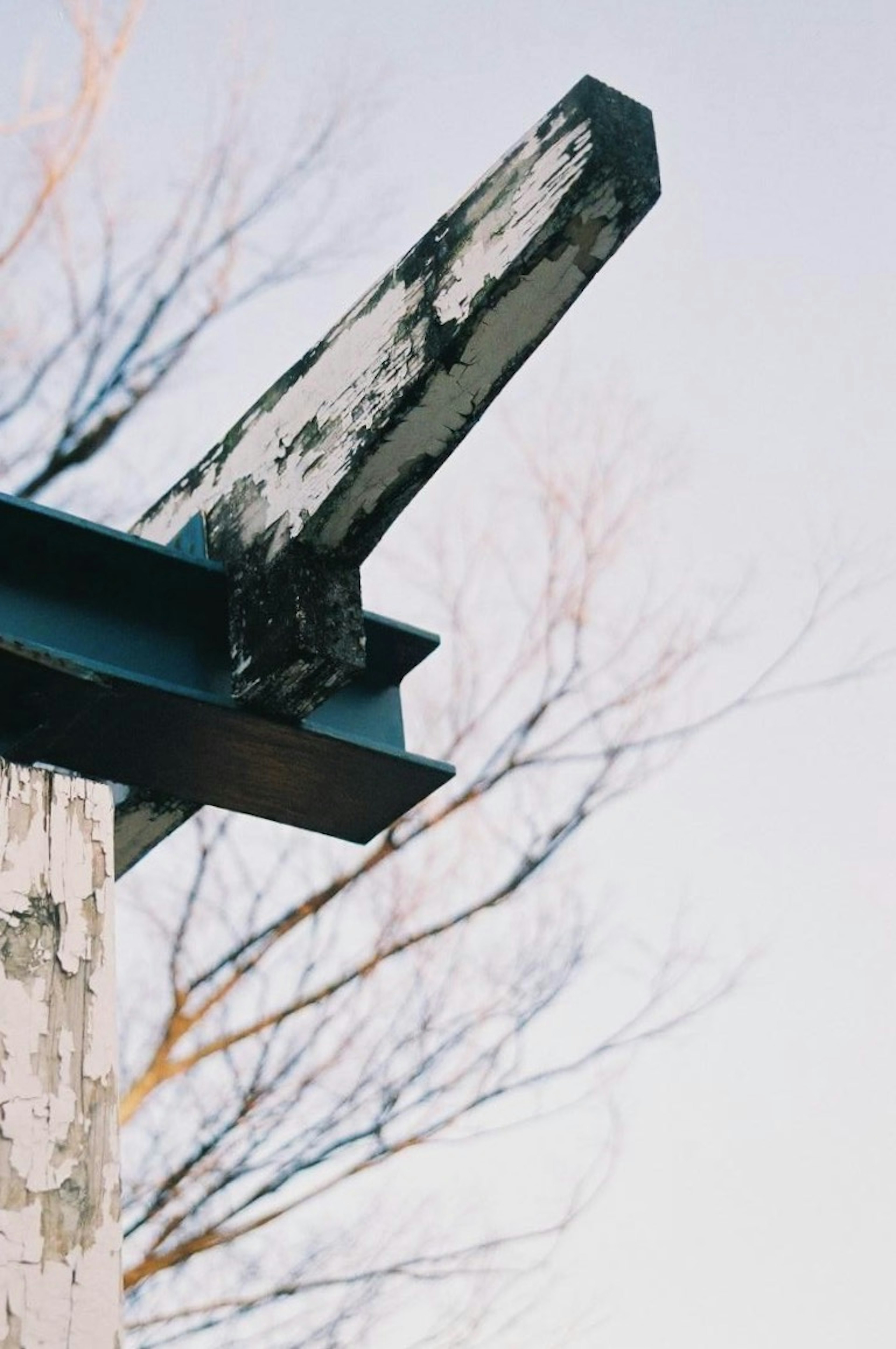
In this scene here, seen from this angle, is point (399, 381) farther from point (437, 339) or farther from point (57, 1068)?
point (57, 1068)

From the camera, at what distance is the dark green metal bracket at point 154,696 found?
1.16 m

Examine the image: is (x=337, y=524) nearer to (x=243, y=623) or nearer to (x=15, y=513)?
(x=243, y=623)

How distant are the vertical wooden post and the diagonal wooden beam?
0.23 meters

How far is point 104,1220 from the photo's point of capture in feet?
2.74

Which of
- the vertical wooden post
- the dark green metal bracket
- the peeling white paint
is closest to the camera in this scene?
the vertical wooden post

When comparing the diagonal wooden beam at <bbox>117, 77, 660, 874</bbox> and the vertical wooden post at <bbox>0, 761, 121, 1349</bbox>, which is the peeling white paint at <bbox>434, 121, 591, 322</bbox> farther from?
the vertical wooden post at <bbox>0, 761, 121, 1349</bbox>

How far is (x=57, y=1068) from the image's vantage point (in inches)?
34.4

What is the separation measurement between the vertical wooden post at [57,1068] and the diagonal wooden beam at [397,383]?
0.77ft

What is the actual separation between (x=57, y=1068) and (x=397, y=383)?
0.57 metres

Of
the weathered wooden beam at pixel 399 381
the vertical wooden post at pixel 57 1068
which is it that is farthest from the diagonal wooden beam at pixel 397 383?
the vertical wooden post at pixel 57 1068

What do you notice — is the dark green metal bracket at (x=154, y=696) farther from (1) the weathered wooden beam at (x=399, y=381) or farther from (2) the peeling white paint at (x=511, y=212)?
(2) the peeling white paint at (x=511, y=212)

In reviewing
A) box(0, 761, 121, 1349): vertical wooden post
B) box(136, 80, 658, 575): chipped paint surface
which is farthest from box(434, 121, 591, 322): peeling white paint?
box(0, 761, 121, 1349): vertical wooden post

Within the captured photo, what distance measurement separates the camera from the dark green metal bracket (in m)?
1.16

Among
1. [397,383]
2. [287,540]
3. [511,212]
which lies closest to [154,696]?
[287,540]
